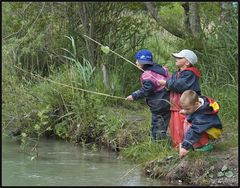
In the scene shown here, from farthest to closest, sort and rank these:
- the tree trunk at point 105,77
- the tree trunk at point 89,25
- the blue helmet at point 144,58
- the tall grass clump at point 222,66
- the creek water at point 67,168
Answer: the tree trunk at point 89,25 < the tree trunk at point 105,77 < the tall grass clump at point 222,66 < the blue helmet at point 144,58 < the creek water at point 67,168

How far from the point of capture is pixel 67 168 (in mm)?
8133

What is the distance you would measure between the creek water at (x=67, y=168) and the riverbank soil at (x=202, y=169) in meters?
0.19

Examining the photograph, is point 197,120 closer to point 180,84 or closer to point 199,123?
point 199,123

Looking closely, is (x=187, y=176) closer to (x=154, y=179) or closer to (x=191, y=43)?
(x=154, y=179)

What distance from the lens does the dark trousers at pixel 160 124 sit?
327 inches

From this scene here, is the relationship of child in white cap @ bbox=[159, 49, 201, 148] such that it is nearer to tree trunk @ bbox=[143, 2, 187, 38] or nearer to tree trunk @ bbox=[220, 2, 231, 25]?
tree trunk @ bbox=[220, 2, 231, 25]

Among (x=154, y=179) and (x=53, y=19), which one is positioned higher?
(x=53, y=19)

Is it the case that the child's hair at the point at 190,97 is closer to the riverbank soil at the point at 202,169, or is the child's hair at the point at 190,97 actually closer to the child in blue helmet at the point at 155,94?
the riverbank soil at the point at 202,169

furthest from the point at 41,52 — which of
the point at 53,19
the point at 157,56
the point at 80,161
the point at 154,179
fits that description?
the point at 154,179

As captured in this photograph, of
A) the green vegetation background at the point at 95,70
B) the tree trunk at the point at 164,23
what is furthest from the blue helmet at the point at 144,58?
the tree trunk at the point at 164,23

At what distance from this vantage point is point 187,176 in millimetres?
7262

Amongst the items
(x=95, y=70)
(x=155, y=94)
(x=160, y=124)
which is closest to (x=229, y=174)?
(x=160, y=124)

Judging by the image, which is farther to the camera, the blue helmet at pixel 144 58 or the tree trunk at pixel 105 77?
the tree trunk at pixel 105 77

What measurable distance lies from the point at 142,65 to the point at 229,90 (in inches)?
61.7
